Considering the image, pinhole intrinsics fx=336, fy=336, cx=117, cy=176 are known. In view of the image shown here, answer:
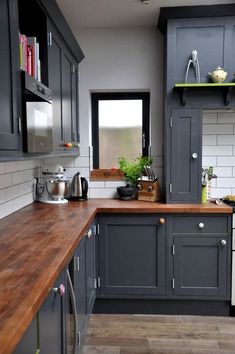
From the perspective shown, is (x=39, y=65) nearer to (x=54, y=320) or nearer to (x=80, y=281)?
(x=80, y=281)

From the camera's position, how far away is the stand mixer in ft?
9.45

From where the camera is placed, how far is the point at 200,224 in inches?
109

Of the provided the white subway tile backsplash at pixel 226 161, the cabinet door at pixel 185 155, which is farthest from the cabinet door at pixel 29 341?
the white subway tile backsplash at pixel 226 161

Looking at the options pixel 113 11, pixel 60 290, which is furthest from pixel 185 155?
pixel 60 290

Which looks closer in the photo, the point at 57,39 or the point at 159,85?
the point at 57,39

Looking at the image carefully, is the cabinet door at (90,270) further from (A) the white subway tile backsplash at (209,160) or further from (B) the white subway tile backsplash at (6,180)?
(A) the white subway tile backsplash at (209,160)

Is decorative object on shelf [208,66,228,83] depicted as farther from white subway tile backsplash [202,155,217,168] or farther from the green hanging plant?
the green hanging plant

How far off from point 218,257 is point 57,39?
2114 millimetres

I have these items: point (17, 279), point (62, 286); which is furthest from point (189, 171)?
point (17, 279)

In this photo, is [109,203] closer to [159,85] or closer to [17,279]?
[159,85]

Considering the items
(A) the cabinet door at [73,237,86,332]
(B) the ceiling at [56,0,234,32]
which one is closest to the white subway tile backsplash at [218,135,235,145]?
(B) the ceiling at [56,0,234,32]

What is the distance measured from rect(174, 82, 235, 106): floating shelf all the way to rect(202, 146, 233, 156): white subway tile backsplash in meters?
0.49

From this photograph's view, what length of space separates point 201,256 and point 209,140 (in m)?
1.11

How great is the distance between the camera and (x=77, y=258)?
194 cm
